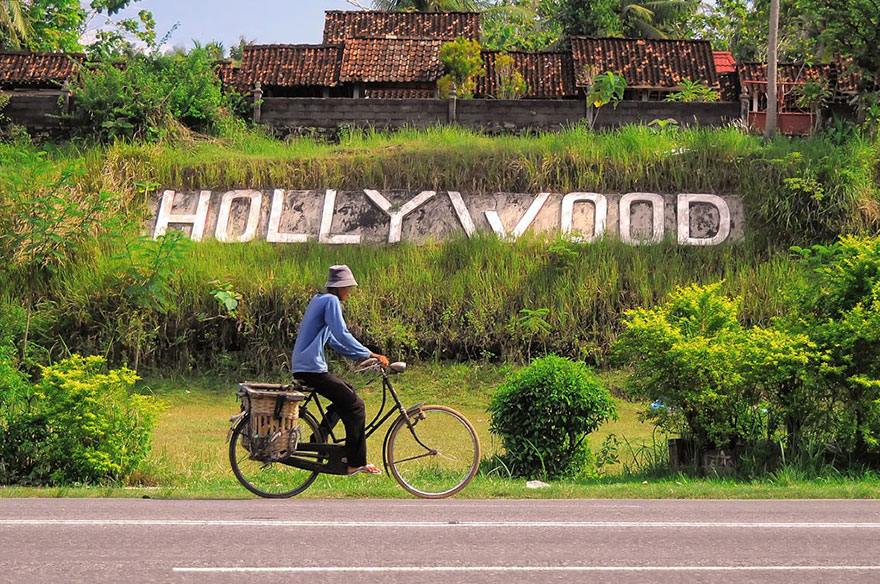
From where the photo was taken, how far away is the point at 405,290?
21.6 m

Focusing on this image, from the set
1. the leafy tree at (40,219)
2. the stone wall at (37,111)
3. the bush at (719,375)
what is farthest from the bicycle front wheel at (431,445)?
the stone wall at (37,111)

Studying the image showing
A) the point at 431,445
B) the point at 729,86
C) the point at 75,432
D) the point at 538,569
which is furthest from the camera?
the point at 729,86

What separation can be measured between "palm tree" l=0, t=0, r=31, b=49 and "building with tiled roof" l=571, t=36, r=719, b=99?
18.3 meters

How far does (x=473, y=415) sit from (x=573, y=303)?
3722 millimetres

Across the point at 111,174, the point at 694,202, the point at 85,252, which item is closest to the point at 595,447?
the point at 694,202

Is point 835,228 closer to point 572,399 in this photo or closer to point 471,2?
point 572,399

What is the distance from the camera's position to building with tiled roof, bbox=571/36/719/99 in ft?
123

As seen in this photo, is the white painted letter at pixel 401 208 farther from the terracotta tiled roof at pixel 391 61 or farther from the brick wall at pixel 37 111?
the terracotta tiled roof at pixel 391 61

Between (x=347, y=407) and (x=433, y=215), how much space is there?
13966mm

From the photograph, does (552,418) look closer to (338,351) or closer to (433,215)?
(338,351)

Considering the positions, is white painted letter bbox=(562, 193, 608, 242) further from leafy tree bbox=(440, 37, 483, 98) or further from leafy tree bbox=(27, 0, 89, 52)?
leafy tree bbox=(27, 0, 89, 52)

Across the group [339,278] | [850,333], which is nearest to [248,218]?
[850,333]

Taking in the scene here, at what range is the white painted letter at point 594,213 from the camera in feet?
75.2

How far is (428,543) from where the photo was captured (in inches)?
278
